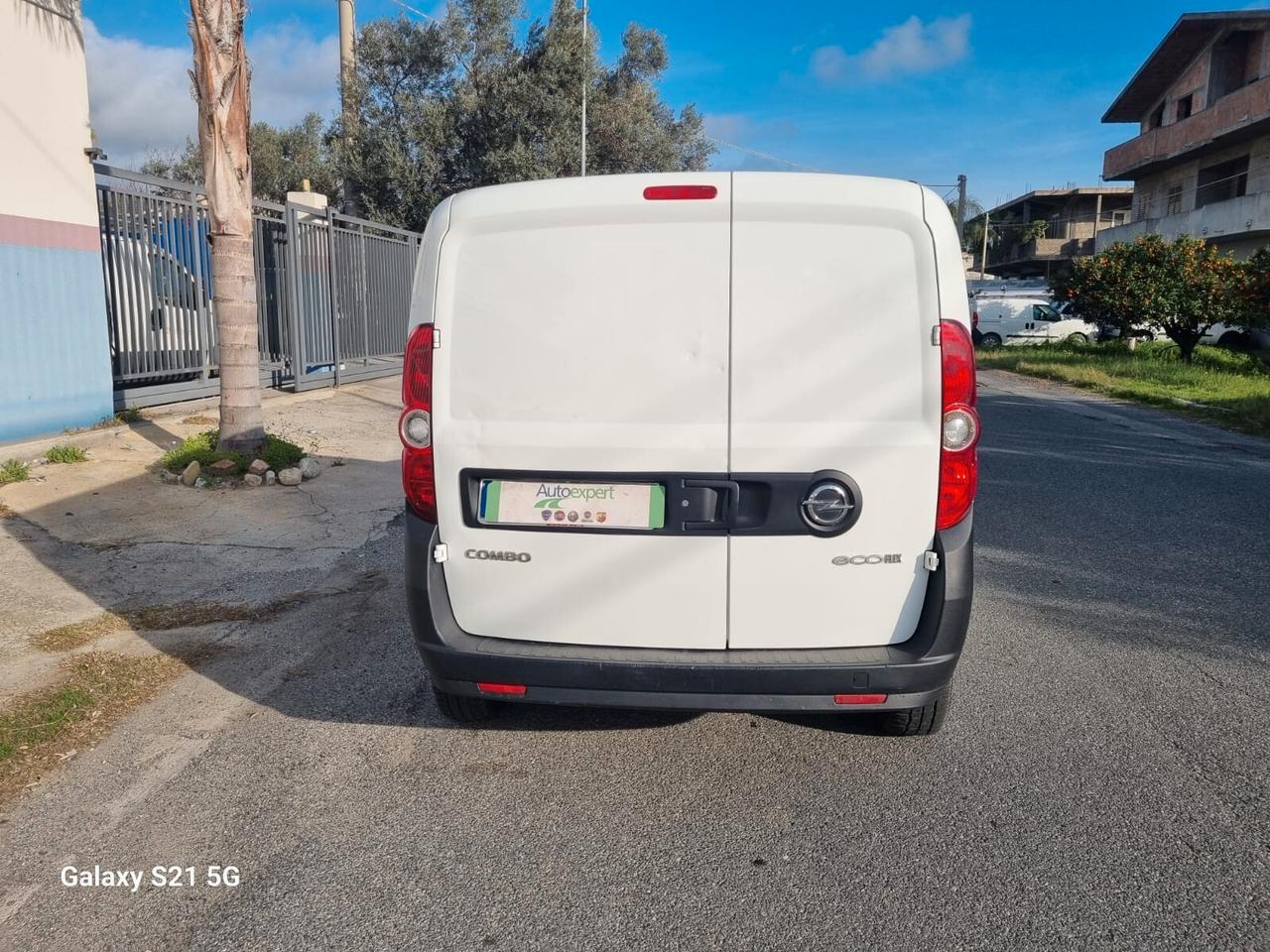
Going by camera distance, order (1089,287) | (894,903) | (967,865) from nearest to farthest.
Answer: (894,903)
(967,865)
(1089,287)

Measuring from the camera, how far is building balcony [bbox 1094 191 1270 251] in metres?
30.2

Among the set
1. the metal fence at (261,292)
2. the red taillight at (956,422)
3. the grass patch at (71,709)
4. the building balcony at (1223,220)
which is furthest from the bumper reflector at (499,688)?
the building balcony at (1223,220)

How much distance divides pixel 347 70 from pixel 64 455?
20.4 meters

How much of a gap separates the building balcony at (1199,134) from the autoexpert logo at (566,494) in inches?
1355

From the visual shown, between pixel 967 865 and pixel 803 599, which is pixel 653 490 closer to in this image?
pixel 803 599

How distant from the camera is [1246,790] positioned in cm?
325

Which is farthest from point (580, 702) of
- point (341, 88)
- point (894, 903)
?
point (341, 88)

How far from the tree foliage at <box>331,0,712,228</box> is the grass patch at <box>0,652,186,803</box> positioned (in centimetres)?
2189

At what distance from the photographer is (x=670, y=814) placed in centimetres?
313

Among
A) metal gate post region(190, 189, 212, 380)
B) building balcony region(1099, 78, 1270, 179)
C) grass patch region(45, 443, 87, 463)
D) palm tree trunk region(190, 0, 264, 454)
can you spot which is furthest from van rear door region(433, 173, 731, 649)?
building balcony region(1099, 78, 1270, 179)

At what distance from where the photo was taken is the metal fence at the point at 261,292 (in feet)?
31.8

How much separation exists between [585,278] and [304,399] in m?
10.2

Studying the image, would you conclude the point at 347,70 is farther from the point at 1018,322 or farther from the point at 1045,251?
the point at 1045,251

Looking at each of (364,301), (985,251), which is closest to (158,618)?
(364,301)
